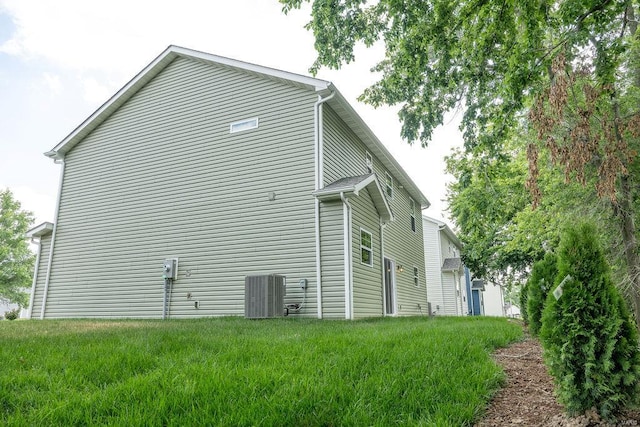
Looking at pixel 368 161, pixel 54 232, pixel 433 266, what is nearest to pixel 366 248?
pixel 368 161

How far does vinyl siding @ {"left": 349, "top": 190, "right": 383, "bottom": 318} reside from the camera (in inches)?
355

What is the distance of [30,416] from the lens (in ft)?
7.68

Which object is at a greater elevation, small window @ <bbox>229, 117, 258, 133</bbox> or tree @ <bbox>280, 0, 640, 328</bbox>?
small window @ <bbox>229, 117, 258, 133</bbox>

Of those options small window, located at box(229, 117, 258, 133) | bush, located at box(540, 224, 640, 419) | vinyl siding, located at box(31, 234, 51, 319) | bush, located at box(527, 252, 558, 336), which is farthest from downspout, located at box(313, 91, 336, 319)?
vinyl siding, located at box(31, 234, 51, 319)

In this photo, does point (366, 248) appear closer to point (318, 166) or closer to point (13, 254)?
point (318, 166)

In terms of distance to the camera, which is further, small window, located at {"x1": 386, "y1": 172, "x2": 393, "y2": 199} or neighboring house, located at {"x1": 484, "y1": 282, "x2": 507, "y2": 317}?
neighboring house, located at {"x1": 484, "y1": 282, "x2": 507, "y2": 317}

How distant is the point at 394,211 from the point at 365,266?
5.06 meters

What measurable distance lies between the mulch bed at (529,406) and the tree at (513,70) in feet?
5.50

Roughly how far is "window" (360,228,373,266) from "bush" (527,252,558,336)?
373 centimetres

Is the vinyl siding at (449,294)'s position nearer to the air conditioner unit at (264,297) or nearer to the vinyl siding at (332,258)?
the vinyl siding at (332,258)

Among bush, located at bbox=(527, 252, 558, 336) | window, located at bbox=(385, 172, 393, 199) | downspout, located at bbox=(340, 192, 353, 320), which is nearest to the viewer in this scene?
bush, located at bbox=(527, 252, 558, 336)

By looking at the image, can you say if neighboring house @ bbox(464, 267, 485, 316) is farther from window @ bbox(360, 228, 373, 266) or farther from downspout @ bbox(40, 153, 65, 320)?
downspout @ bbox(40, 153, 65, 320)

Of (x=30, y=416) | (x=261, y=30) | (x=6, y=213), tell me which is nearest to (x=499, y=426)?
(x=30, y=416)

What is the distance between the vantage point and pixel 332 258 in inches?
340
